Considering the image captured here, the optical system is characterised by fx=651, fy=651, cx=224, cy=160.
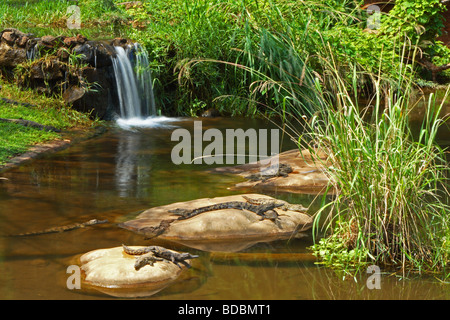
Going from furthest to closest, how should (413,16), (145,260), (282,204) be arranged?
(413,16), (282,204), (145,260)

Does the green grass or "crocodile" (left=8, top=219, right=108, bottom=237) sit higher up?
the green grass

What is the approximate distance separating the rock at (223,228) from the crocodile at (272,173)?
5.30 feet

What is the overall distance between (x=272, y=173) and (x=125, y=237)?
268cm

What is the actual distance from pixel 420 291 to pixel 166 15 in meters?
9.56

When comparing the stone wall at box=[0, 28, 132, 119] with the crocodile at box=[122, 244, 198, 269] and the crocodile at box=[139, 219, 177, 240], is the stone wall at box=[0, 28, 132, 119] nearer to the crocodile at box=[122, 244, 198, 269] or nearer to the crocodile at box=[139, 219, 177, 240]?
the crocodile at box=[139, 219, 177, 240]

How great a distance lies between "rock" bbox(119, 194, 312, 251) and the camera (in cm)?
559

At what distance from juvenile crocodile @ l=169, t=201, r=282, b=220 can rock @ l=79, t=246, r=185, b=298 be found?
3.58ft

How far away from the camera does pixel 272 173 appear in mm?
7824

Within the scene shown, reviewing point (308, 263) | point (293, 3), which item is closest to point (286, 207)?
point (308, 263)

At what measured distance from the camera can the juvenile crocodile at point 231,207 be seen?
596 cm

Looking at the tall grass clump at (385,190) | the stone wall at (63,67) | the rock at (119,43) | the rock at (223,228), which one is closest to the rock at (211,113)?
the stone wall at (63,67)

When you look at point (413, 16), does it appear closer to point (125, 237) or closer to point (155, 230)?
point (155, 230)

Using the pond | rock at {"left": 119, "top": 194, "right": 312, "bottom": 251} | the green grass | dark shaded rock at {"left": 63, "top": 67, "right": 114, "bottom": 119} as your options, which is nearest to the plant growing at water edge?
the pond

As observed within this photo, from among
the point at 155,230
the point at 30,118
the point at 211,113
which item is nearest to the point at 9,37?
the point at 30,118
